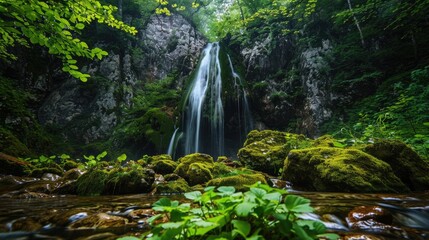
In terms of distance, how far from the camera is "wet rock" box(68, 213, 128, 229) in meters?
2.55

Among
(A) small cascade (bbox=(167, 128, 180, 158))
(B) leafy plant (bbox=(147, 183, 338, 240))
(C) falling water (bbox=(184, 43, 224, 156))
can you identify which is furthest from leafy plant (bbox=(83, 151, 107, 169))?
(C) falling water (bbox=(184, 43, 224, 156))

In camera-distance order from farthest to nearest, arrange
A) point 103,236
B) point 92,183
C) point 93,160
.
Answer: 1. point 93,160
2. point 92,183
3. point 103,236

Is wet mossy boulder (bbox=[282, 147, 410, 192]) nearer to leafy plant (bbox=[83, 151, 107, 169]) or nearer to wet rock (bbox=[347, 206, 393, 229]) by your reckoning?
wet rock (bbox=[347, 206, 393, 229])

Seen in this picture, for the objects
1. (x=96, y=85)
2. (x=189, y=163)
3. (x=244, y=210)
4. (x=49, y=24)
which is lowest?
(x=244, y=210)

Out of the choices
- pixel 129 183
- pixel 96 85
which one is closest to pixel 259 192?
pixel 129 183

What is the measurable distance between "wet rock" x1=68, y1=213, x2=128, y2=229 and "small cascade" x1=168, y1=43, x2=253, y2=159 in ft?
37.5

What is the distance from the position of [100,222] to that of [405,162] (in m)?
4.99

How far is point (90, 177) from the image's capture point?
545 centimetres

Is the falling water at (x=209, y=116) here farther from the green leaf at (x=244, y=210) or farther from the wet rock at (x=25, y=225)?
the green leaf at (x=244, y=210)

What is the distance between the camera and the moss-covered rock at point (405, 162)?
4.39 meters

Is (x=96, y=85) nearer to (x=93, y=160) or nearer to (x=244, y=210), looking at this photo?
(x=93, y=160)

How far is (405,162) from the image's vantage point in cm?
455

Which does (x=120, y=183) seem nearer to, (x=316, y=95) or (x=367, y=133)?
(x=367, y=133)

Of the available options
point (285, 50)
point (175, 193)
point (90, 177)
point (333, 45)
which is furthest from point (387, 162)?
point (285, 50)
